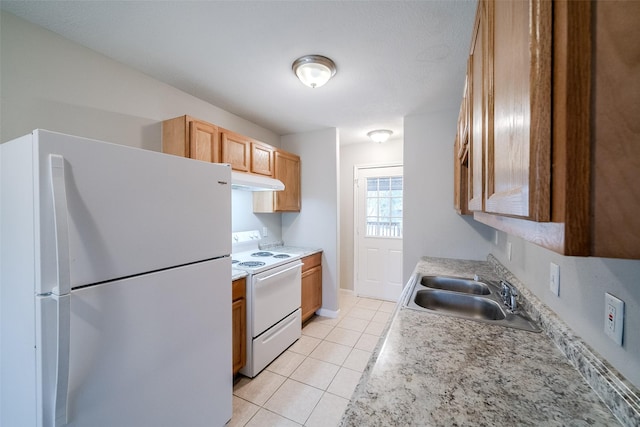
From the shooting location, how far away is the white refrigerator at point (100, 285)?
0.86 m

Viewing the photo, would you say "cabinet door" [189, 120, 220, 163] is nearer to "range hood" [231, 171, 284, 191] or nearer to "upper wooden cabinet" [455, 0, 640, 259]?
"range hood" [231, 171, 284, 191]

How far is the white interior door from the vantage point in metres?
3.77

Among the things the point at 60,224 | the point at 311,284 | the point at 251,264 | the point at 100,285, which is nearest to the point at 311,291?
the point at 311,284

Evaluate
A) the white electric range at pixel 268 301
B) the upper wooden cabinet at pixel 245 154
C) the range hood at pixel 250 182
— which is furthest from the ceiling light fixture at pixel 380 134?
the white electric range at pixel 268 301

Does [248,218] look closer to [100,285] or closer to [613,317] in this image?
[100,285]

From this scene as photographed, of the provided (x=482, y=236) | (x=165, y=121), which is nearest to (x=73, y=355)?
(x=165, y=121)

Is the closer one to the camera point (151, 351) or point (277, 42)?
point (151, 351)

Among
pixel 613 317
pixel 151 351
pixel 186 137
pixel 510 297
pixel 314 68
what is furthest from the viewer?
pixel 186 137

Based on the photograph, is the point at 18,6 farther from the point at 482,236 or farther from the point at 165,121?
the point at 482,236

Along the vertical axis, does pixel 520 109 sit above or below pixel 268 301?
above

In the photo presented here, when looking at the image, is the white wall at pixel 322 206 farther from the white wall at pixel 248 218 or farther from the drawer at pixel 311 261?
the white wall at pixel 248 218

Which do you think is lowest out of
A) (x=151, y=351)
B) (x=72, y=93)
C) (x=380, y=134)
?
(x=151, y=351)

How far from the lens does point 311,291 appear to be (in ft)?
9.96

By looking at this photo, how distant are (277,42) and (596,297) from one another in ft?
6.24
